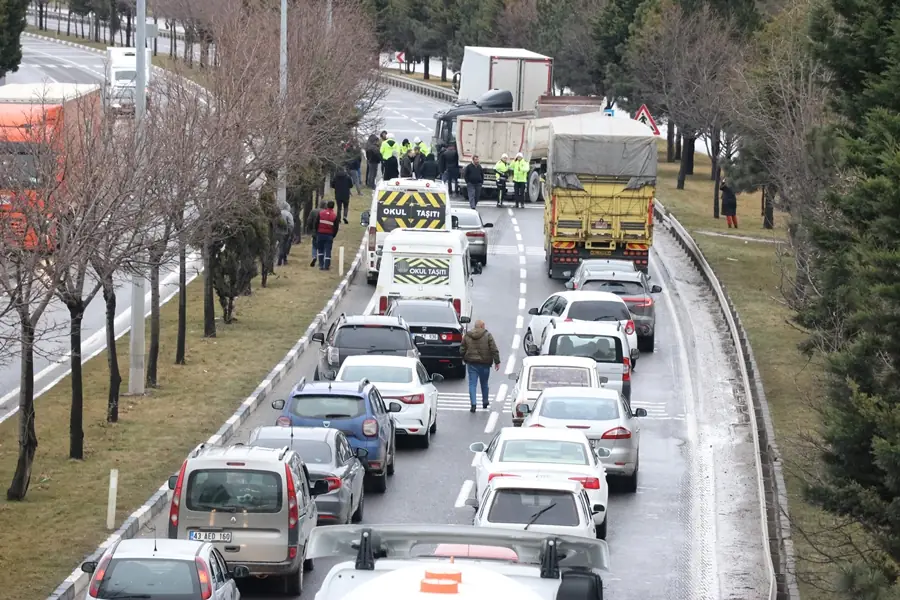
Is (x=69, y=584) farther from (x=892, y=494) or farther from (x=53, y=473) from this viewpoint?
(x=892, y=494)

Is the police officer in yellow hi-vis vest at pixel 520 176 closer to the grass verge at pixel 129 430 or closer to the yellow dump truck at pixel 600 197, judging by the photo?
the yellow dump truck at pixel 600 197

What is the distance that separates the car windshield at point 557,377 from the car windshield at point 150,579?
11245 mm

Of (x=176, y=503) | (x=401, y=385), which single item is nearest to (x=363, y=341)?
(x=401, y=385)

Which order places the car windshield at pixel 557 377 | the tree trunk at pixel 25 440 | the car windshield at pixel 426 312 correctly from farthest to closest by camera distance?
the car windshield at pixel 426 312 → the car windshield at pixel 557 377 → the tree trunk at pixel 25 440

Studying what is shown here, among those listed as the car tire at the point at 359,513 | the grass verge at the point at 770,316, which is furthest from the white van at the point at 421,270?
the car tire at the point at 359,513

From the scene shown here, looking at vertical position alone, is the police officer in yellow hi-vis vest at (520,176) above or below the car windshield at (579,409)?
above

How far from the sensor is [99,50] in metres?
119

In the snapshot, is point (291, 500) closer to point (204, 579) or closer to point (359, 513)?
point (204, 579)

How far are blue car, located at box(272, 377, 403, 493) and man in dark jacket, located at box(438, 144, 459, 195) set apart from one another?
3227 cm

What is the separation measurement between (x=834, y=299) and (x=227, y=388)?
10444 mm

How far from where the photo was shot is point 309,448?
18.7 meters

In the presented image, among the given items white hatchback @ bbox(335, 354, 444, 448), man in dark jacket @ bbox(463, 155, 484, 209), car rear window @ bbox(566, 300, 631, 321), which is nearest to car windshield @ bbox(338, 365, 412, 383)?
white hatchback @ bbox(335, 354, 444, 448)

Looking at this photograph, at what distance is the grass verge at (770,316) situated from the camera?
20.4m

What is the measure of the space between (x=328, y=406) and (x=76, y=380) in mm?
3226
